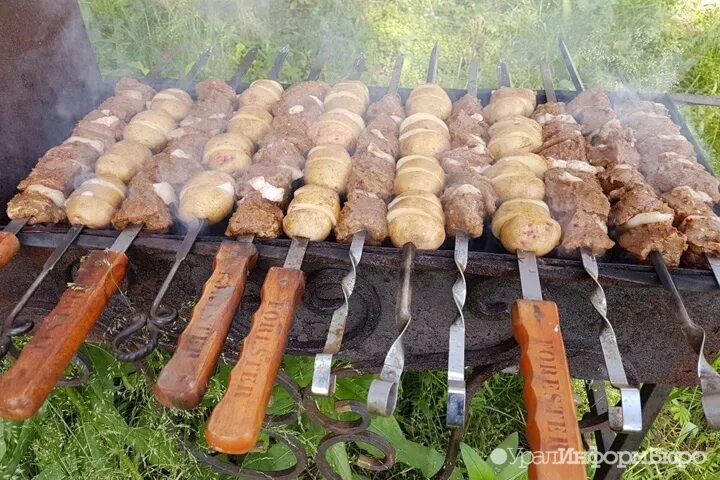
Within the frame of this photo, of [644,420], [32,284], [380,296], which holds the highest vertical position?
[32,284]

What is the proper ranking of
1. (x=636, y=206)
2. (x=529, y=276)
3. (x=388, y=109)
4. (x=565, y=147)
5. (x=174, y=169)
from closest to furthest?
1. (x=529, y=276)
2. (x=636, y=206)
3. (x=174, y=169)
4. (x=565, y=147)
5. (x=388, y=109)

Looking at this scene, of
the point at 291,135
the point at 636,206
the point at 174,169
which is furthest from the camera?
the point at 291,135

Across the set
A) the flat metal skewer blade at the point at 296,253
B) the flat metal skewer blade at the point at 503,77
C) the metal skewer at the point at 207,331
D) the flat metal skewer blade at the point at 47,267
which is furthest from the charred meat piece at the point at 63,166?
the flat metal skewer blade at the point at 503,77

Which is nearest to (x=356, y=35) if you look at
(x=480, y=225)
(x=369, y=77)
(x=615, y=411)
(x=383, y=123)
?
(x=369, y=77)

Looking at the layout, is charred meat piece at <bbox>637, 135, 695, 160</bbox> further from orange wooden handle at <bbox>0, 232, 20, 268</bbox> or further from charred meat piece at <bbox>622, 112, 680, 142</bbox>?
orange wooden handle at <bbox>0, 232, 20, 268</bbox>

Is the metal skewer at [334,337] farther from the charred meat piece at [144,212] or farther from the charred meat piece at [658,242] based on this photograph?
the charred meat piece at [658,242]

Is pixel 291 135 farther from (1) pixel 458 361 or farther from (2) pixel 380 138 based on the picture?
(1) pixel 458 361

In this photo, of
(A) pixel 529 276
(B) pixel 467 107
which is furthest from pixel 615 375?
(B) pixel 467 107

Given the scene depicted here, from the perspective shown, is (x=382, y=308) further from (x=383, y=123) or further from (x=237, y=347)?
(x=383, y=123)
